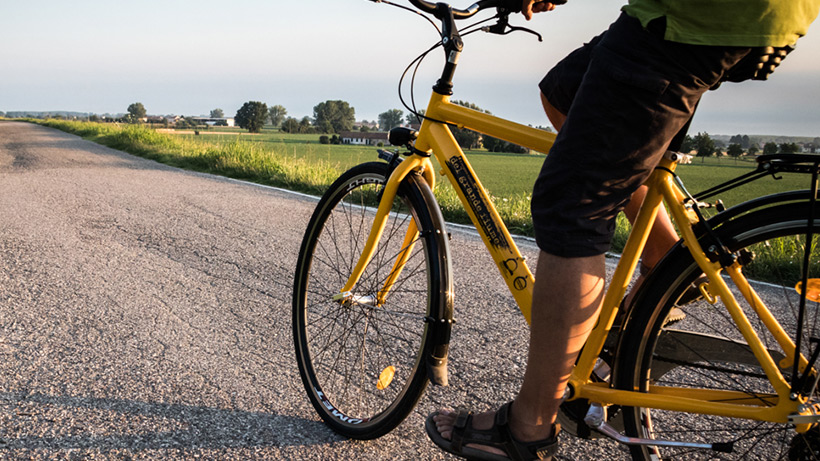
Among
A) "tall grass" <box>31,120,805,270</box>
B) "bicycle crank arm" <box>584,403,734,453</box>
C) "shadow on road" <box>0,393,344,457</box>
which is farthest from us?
"tall grass" <box>31,120,805,270</box>

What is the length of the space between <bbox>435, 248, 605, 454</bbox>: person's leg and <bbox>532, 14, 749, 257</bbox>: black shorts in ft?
0.19

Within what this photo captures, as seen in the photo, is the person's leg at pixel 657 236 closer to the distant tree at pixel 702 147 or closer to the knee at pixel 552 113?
the knee at pixel 552 113

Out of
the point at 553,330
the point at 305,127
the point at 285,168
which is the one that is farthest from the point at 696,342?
the point at 305,127

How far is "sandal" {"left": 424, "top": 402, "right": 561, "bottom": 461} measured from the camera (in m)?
1.77

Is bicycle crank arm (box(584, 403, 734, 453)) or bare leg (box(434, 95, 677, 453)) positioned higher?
bare leg (box(434, 95, 677, 453))

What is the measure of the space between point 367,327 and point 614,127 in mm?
1645

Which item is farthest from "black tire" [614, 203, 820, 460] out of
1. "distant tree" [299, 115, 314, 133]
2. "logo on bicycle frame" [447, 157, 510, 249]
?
"distant tree" [299, 115, 314, 133]

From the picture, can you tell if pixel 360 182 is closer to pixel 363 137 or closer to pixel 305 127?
pixel 363 137

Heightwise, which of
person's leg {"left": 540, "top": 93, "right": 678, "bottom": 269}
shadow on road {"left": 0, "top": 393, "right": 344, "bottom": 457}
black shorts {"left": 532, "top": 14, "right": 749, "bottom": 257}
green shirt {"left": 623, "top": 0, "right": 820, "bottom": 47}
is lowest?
shadow on road {"left": 0, "top": 393, "right": 344, "bottom": 457}

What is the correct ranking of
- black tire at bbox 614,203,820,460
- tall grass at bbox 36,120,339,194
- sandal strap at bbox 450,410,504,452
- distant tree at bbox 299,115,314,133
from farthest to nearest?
distant tree at bbox 299,115,314,133 < tall grass at bbox 36,120,339,194 < sandal strap at bbox 450,410,504,452 < black tire at bbox 614,203,820,460

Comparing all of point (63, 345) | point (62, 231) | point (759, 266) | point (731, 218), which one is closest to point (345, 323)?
point (63, 345)

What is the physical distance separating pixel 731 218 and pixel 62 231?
5.69 metres

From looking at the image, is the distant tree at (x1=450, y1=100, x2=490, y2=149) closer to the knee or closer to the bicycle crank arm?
the knee

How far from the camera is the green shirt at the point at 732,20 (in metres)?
1.32
